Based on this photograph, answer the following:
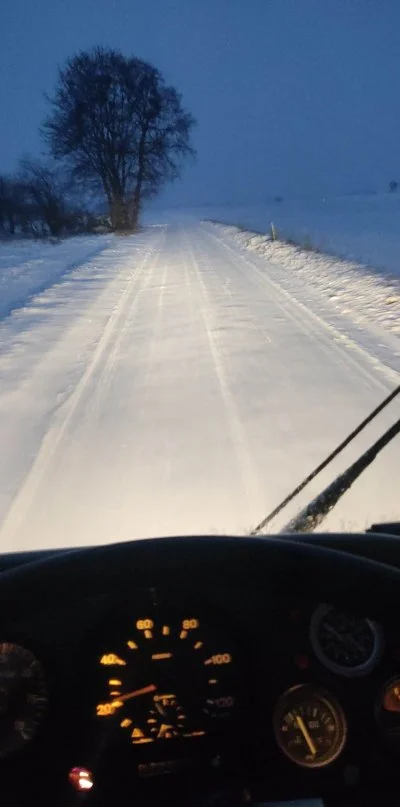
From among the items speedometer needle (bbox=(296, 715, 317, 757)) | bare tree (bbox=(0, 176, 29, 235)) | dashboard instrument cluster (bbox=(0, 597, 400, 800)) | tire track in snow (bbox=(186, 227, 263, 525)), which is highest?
bare tree (bbox=(0, 176, 29, 235))

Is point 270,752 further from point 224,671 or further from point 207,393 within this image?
point 207,393

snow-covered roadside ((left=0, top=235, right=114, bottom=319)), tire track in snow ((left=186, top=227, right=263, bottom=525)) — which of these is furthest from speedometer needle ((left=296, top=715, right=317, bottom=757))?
Answer: snow-covered roadside ((left=0, top=235, right=114, bottom=319))

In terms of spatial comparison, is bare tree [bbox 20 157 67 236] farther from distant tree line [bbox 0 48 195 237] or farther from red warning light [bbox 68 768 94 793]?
red warning light [bbox 68 768 94 793]

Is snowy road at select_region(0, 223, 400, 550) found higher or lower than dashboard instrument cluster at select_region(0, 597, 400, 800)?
lower

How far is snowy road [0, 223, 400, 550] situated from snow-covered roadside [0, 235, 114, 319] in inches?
184

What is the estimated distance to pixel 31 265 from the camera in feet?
98.9

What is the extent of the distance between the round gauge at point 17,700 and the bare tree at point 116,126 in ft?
191

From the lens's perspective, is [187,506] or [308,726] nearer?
[308,726]

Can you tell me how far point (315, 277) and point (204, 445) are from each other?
14.3 m

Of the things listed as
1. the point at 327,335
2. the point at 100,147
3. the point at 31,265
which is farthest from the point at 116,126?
the point at 327,335

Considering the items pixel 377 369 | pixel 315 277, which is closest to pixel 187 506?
pixel 377 369

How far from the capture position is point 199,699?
92.2 inches

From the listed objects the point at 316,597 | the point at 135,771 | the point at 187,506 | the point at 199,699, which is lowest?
the point at 187,506

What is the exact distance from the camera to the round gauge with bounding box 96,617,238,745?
2.30 m
